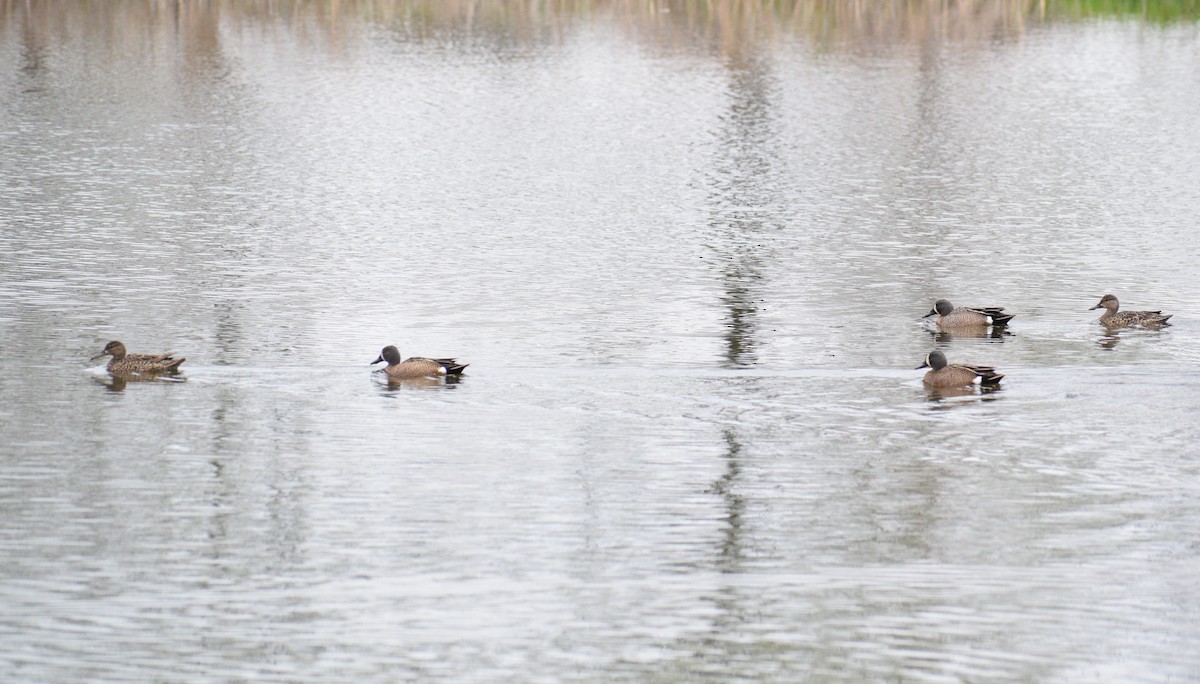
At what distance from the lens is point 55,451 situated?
1677cm

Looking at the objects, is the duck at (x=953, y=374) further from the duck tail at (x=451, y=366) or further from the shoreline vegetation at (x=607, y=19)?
the shoreline vegetation at (x=607, y=19)

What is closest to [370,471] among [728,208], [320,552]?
[320,552]

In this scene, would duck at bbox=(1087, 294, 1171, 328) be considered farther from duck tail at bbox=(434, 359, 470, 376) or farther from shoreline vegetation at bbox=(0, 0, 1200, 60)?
shoreline vegetation at bbox=(0, 0, 1200, 60)

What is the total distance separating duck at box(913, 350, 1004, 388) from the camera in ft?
63.2

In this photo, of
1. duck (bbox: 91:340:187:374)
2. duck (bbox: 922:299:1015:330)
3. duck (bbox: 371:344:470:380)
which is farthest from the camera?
duck (bbox: 922:299:1015:330)

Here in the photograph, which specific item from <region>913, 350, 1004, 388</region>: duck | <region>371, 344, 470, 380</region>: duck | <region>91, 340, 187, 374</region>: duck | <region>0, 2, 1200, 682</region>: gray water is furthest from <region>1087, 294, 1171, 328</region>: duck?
<region>91, 340, 187, 374</region>: duck

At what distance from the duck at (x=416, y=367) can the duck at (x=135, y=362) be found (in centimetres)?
208

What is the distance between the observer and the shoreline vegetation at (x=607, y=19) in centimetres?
6444

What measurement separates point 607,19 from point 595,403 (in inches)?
2065

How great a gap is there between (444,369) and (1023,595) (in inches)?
316

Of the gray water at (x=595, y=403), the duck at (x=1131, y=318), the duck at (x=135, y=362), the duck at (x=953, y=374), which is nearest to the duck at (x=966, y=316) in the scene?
the gray water at (x=595, y=403)

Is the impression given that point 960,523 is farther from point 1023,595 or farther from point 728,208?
point 728,208

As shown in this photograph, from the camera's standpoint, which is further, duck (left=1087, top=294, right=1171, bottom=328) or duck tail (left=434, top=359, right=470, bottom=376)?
duck (left=1087, top=294, right=1171, bottom=328)

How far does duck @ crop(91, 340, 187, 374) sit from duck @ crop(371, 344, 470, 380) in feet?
6.81
